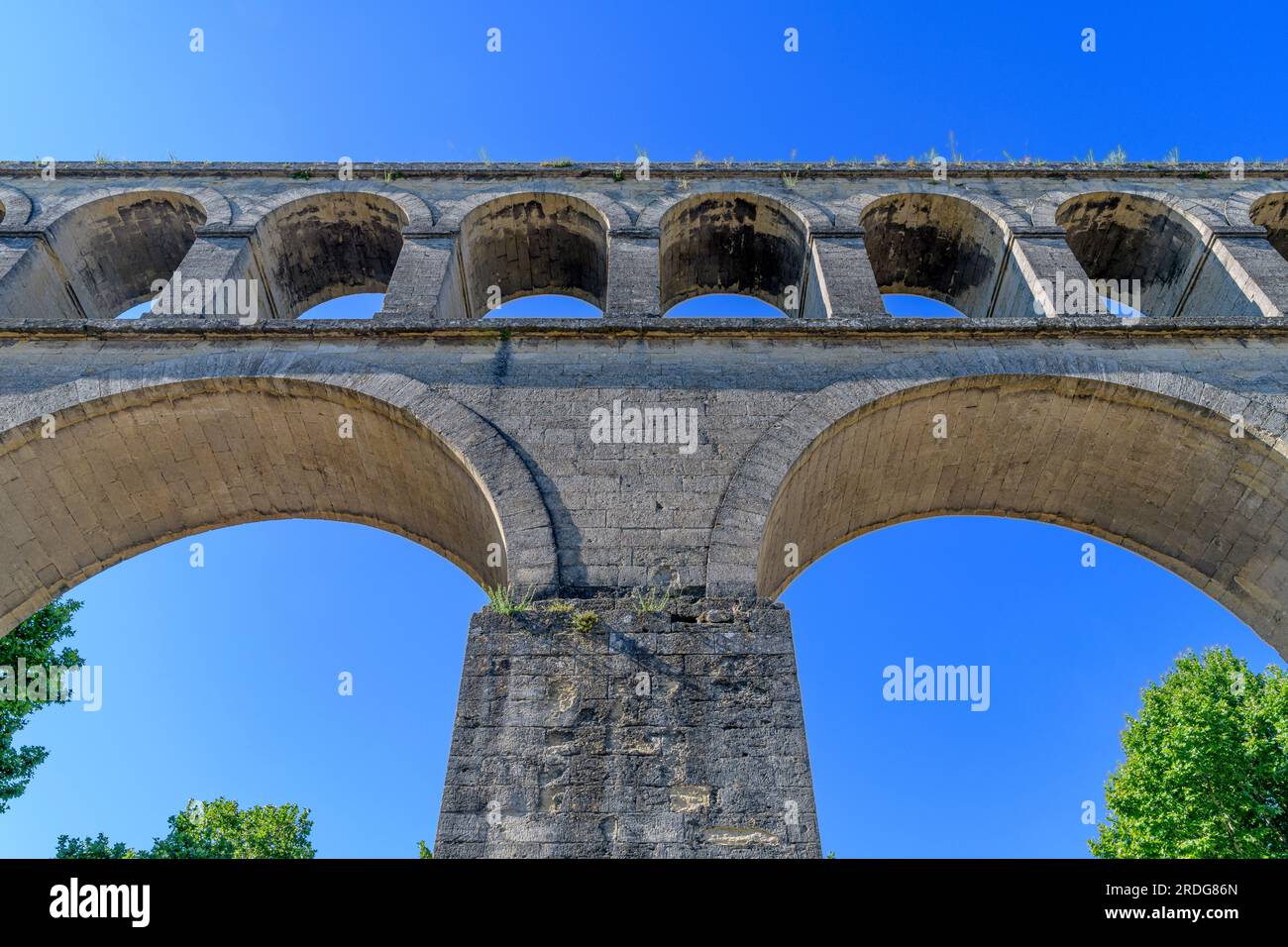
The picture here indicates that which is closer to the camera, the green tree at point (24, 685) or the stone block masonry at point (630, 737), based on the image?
the stone block masonry at point (630, 737)

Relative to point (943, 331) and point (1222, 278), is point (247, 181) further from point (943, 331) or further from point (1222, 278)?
point (1222, 278)

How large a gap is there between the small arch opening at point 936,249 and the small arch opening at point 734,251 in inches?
40.9

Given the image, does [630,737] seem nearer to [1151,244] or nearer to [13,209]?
[1151,244]

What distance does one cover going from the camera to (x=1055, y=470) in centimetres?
920

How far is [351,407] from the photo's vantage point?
27.7 ft

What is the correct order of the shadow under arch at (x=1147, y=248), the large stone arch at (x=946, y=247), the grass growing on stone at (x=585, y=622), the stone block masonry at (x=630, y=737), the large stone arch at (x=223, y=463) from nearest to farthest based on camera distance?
the stone block masonry at (x=630, y=737) → the grass growing on stone at (x=585, y=622) → the large stone arch at (x=223, y=463) → the shadow under arch at (x=1147, y=248) → the large stone arch at (x=946, y=247)

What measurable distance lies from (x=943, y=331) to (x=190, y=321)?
24.0ft

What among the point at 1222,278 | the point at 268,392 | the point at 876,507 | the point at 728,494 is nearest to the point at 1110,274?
the point at 1222,278

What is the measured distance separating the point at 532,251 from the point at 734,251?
264 centimetres

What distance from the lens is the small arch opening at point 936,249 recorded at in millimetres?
11477

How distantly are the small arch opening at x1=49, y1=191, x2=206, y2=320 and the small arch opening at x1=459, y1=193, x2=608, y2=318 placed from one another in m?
3.35

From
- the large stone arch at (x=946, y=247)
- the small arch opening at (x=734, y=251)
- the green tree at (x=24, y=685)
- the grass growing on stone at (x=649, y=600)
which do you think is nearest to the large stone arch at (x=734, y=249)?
the small arch opening at (x=734, y=251)

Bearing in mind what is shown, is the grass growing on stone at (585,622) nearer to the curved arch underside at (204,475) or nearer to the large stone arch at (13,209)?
the curved arch underside at (204,475)

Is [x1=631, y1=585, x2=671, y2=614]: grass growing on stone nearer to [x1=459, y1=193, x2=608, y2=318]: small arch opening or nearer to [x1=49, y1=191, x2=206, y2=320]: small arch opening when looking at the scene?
[x1=459, y1=193, x2=608, y2=318]: small arch opening
